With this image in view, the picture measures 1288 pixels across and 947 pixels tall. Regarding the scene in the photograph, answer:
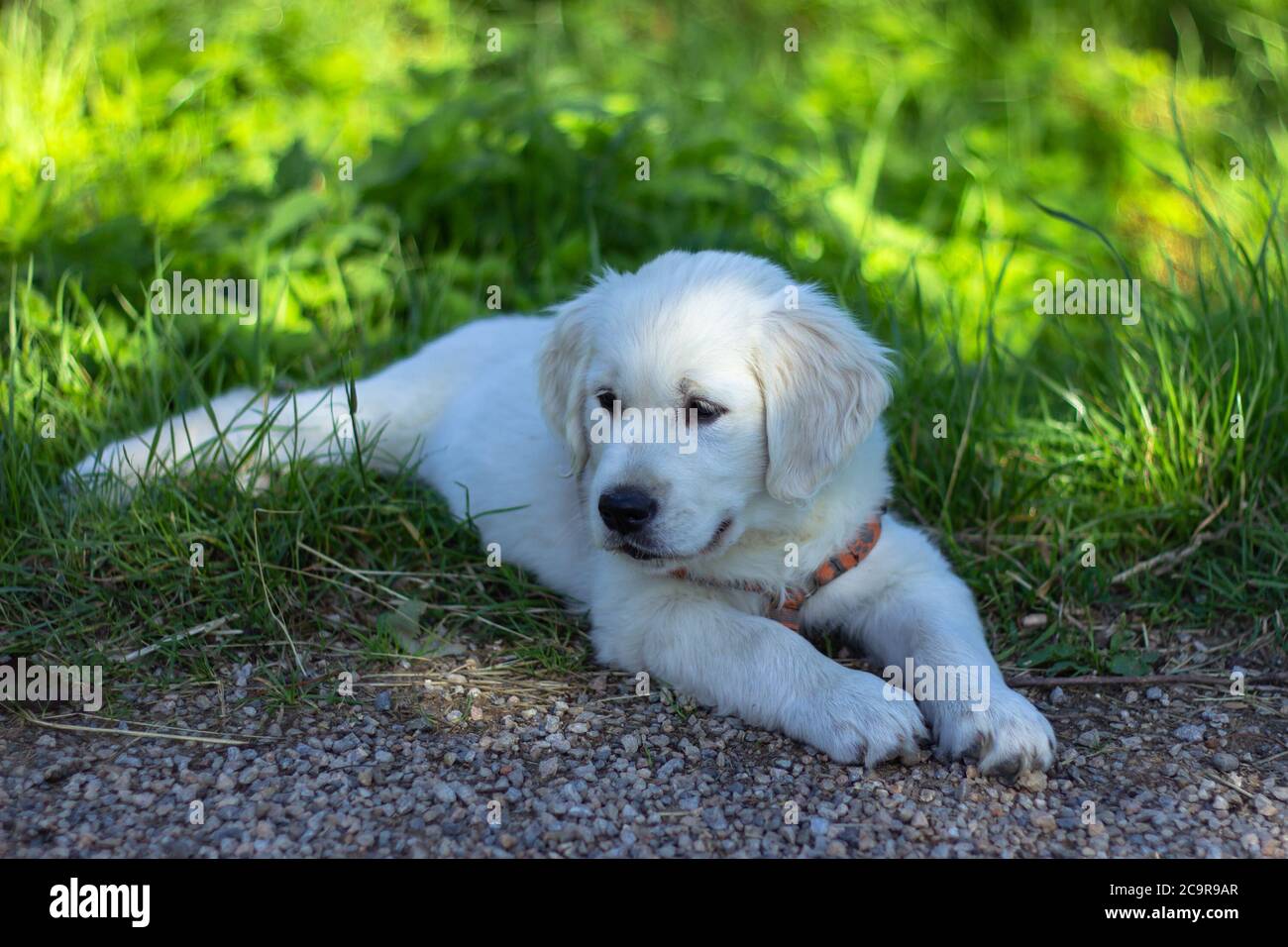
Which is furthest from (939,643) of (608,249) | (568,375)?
(608,249)

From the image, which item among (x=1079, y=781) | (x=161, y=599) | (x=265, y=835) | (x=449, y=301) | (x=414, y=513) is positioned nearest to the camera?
(x=265, y=835)

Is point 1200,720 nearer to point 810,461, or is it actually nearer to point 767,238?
point 810,461

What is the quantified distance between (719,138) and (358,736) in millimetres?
3544

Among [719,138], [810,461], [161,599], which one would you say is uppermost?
[719,138]

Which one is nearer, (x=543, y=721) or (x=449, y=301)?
(x=543, y=721)

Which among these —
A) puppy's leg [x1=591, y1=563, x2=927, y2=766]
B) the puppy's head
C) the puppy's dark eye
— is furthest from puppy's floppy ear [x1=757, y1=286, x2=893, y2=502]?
puppy's leg [x1=591, y1=563, x2=927, y2=766]

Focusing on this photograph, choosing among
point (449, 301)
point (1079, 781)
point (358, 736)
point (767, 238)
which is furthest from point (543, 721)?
point (767, 238)

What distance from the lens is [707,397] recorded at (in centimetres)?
304

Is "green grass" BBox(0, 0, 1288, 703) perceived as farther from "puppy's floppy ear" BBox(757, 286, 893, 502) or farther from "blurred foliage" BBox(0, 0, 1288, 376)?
"puppy's floppy ear" BBox(757, 286, 893, 502)

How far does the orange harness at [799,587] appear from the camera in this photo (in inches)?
131

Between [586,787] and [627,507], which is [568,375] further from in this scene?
[586,787]

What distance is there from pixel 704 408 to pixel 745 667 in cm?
63

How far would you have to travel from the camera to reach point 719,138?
5.60 m

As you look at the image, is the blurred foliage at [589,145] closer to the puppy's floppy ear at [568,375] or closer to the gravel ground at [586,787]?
the puppy's floppy ear at [568,375]
